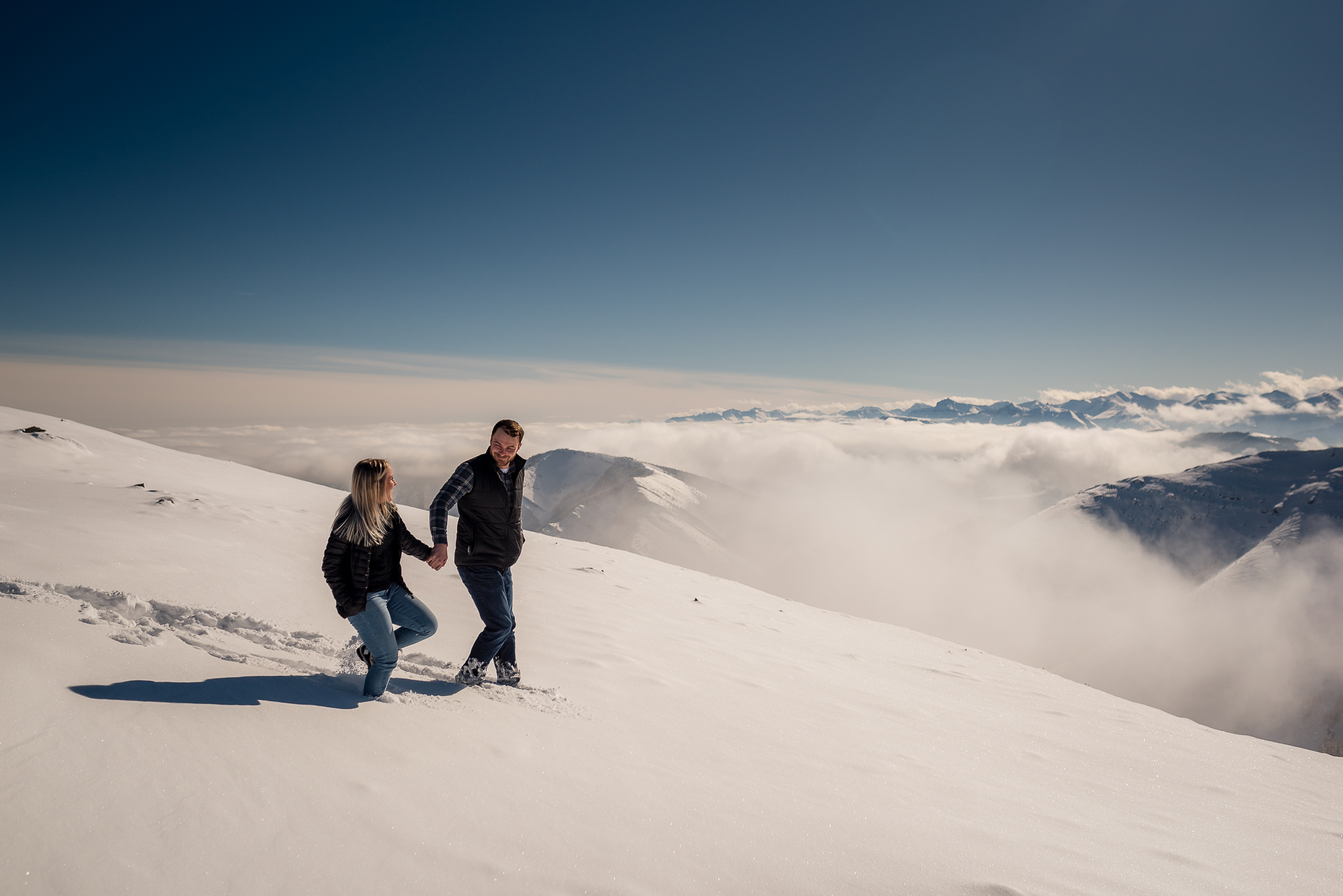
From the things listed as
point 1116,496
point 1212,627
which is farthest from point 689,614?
point 1116,496

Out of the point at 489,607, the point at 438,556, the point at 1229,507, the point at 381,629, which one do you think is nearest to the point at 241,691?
the point at 381,629

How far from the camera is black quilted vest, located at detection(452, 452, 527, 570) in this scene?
16.6 feet

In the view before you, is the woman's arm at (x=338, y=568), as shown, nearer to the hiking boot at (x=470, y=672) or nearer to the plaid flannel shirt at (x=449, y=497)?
the plaid flannel shirt at (x=449, y=497)

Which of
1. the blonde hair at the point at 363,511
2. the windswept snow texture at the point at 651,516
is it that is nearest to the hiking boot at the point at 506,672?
the blonde hair at the point at 363,511

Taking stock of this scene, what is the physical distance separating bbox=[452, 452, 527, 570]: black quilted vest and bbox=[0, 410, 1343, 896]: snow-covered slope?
118 cm

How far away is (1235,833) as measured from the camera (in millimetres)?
4914

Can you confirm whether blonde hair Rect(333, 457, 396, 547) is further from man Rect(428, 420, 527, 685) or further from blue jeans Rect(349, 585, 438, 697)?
man Rect(428, 420, 527, 685)

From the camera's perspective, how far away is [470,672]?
509 cm

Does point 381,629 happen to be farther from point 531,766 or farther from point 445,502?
point 531,766

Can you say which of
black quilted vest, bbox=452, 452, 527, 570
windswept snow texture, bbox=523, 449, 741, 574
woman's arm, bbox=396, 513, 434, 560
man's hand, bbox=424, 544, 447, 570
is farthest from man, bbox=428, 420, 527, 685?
windswept snow texture, bbox=523, 449, 741, 574

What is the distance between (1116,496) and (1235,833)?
615ft

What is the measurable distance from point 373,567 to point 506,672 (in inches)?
68.9

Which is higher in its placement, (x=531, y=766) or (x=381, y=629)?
(x=381, y=629)

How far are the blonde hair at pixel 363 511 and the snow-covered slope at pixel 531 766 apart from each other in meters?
1.21
